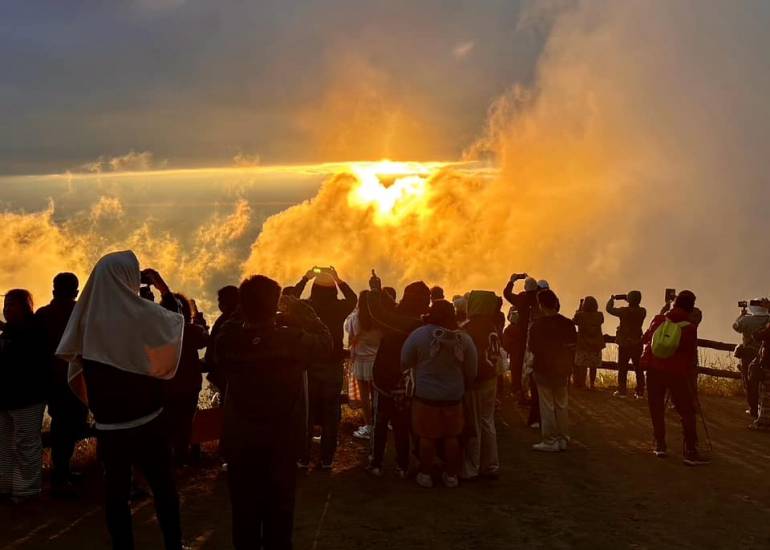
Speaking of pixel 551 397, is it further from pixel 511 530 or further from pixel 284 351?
pixel 284 351

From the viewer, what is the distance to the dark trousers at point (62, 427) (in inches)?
327

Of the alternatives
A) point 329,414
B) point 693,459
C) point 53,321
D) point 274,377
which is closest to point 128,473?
point 274,377

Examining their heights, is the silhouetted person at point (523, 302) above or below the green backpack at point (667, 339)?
above

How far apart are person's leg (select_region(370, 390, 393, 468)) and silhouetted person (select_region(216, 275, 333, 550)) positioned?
12.3ft

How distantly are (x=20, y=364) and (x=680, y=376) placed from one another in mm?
7183

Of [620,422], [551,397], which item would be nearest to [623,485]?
[551,397]

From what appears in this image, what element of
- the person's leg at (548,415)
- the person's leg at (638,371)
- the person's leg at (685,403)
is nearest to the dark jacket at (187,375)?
the person's leg at (548,415)

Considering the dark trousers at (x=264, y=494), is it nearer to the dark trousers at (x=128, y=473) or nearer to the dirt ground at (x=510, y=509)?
the dark trousers at (x=128, y=473)

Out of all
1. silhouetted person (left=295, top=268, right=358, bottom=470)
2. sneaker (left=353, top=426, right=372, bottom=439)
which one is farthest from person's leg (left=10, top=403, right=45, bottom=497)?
sneaker (left=353, top=426, right=372, bottom=439)

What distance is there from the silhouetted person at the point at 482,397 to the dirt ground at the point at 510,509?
8.6 inches

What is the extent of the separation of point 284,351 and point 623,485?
5.21m

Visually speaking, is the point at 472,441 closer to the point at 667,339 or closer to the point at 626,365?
the point at 667,339

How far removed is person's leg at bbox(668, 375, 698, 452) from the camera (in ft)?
32.2

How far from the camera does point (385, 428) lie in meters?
9.36
